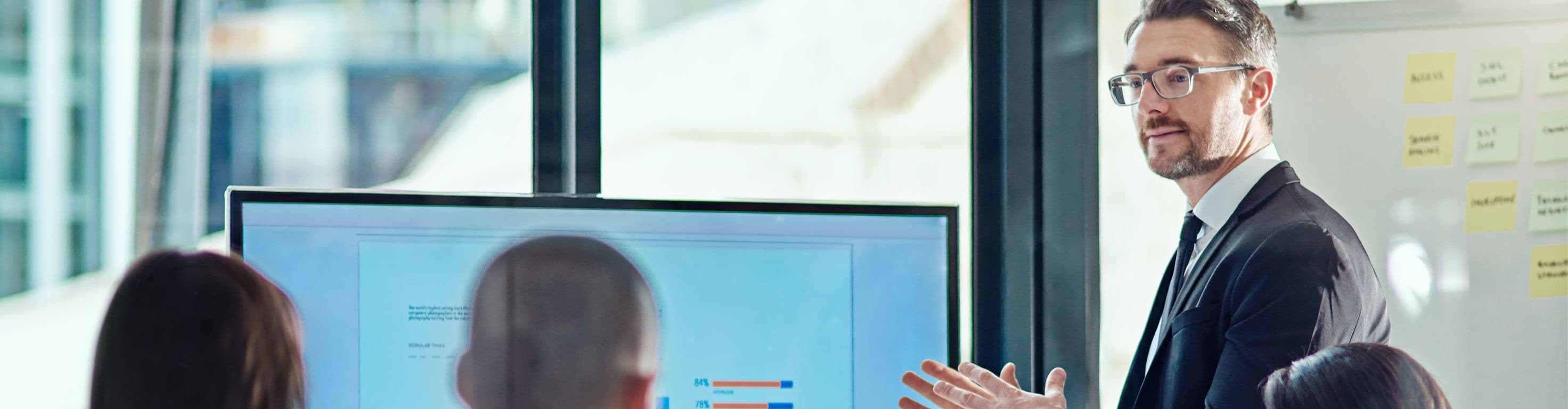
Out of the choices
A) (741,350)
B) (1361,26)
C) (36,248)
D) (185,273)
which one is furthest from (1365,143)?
(36,248)

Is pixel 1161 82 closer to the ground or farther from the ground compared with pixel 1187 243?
farther from the ground

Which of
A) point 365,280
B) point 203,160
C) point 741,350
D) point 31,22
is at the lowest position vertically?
point 741,350

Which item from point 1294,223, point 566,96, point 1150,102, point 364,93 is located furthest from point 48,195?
point 1294,223

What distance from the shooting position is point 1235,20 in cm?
160

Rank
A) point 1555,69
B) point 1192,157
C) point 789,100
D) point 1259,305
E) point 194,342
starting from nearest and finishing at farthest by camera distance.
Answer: point 194,342
point 1259,305
point 1192,157
point 1555,69
point 789,100

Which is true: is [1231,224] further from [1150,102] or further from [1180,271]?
[1150,102]

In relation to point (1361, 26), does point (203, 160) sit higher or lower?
lower

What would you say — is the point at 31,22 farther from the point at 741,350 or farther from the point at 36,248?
the point at 741,350

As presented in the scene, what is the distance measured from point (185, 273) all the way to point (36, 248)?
2.48 feet

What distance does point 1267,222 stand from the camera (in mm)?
1448

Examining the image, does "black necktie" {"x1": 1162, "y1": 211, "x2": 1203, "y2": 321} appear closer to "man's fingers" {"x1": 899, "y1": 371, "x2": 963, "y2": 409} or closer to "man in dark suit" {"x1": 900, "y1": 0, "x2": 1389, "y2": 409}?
"man in dark suit" {"x1": 900, "y1": 0, "x2": 1389, "y2": 409}

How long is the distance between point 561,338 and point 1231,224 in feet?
3.01

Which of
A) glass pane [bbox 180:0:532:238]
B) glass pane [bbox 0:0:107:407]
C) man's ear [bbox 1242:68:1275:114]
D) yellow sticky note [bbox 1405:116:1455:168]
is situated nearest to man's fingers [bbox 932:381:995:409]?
man's ear [bbox 1242:68:1275:114]

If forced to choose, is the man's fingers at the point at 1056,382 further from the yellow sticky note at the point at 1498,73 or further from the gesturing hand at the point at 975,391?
the yellow sticky note at the point at 1498,73
